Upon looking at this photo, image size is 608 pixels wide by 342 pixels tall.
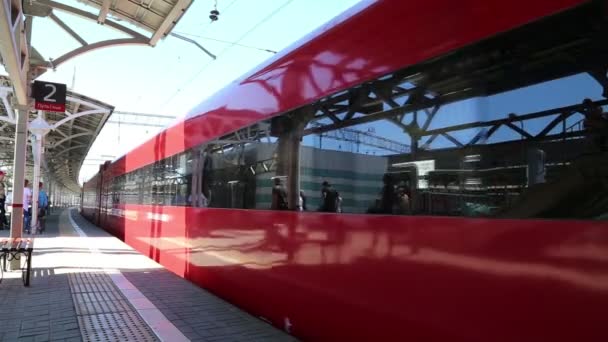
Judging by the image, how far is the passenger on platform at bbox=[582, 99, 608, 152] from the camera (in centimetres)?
207

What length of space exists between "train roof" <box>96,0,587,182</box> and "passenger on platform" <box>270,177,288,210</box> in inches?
25.4

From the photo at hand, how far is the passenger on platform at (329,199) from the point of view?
146 inches

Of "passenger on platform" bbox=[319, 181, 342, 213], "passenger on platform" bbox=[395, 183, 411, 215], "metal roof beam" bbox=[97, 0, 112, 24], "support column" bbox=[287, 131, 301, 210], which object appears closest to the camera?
"passenger on platform" bbox=[395, 183, 411, 215]

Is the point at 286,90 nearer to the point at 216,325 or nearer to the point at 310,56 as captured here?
the point at 310,56

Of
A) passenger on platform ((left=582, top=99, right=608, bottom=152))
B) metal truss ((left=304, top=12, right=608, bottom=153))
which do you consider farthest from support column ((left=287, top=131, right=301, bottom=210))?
passenger on platform ((left=582, top=99, right=608, bottom=152))

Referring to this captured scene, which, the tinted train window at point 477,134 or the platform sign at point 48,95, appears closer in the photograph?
the tinted train window at point 477,134

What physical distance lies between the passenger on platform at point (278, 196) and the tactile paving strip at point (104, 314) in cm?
154

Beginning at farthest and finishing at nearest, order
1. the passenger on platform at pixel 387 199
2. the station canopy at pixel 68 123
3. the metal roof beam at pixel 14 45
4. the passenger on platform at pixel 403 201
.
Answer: the station canopy at pixel 68 123
the metal roof beam at pixel 14 45
the passenger on platform at pixel 387 199
the passenger on platform at pixel 403 201

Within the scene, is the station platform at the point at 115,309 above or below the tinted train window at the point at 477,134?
below

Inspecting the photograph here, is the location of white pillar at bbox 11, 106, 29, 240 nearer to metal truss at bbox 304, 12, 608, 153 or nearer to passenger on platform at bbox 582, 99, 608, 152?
metal truss at bbox 304, 12, 608, 153

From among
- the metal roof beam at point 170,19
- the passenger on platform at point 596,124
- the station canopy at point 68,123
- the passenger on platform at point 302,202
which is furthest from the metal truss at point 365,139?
the station canopy at point 68,123

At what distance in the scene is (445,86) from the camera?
282 centimetres

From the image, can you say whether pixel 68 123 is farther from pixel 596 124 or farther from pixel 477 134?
pixel 596 124

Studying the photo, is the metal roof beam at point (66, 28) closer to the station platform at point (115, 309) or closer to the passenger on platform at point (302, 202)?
the station platform at point (115, 309)
